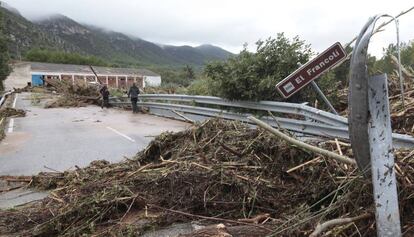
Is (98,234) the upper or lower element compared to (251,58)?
lower

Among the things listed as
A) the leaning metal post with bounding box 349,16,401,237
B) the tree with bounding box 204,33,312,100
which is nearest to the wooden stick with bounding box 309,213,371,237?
the leaning metal post with bounding box 349,16,401,237

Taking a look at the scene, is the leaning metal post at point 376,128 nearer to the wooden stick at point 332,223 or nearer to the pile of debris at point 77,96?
the wooden stick at point 332,223

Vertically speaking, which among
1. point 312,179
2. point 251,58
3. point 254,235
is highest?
point 251,58

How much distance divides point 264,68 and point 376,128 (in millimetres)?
8838

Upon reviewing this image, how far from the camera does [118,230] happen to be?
4371 millimetres

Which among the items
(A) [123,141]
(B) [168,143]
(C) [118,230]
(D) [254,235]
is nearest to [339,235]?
(D) [254,235]

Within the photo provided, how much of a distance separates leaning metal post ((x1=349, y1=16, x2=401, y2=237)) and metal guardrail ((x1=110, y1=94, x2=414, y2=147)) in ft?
5.32

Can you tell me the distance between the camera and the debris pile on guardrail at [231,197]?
3.54m

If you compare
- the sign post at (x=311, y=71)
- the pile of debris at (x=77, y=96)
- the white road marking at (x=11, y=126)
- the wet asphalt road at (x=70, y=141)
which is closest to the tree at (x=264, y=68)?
the wet asphalt road at (x=70, y=141)

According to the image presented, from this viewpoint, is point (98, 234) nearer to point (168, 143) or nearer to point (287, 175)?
point (287, 175)

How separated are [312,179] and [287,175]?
0.40 meters

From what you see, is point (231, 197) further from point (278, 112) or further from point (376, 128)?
point (278, 112)

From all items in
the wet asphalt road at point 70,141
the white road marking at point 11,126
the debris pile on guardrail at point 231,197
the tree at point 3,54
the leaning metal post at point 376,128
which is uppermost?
the tree at point 3,54

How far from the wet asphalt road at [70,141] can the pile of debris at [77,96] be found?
333 inches
